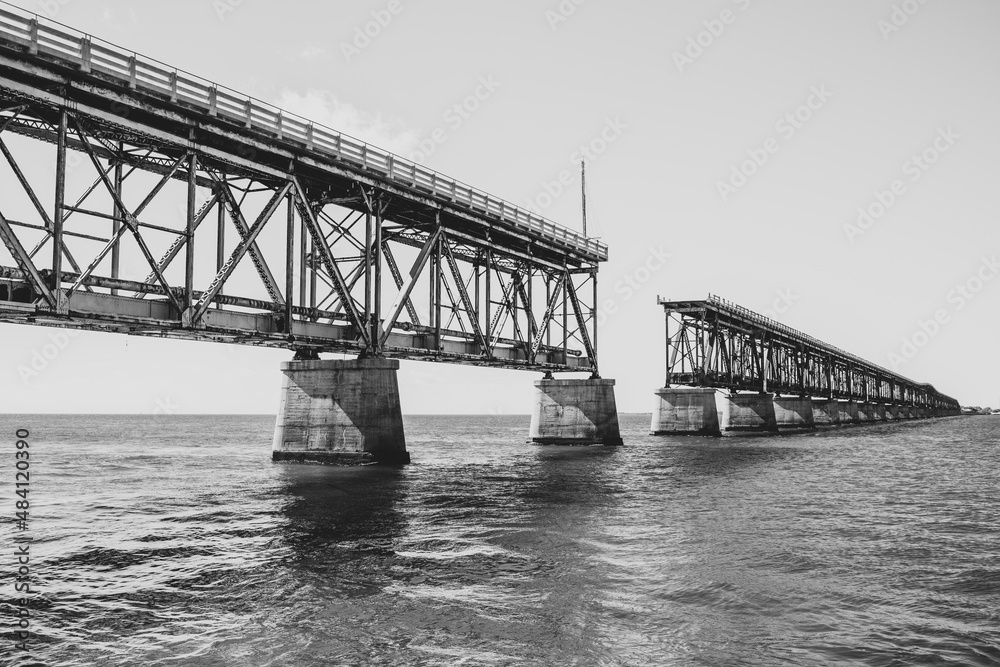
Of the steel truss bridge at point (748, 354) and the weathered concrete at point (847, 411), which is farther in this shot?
the weathered concrete at point (847, 411)

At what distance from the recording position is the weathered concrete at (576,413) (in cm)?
5247

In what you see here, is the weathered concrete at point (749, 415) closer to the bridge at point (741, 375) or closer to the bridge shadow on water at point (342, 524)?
the bridge at point (741, 375)

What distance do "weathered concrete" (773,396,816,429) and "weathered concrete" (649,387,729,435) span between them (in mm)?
42104

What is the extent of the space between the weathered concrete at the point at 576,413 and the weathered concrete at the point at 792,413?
2599 inches

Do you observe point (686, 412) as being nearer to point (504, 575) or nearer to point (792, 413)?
point (792, 413)

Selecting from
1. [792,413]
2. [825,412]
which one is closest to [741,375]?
[792,413]

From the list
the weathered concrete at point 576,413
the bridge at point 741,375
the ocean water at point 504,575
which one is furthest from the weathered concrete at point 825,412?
the ocean water at point 504,575

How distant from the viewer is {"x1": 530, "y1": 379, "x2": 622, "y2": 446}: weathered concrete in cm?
5247

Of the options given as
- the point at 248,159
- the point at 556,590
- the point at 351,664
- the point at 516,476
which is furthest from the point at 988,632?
the point at 248,159

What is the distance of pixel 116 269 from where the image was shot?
952 inches

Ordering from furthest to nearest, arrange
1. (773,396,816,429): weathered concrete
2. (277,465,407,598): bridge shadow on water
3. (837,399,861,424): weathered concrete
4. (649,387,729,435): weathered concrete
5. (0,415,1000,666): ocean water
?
(837,399,861,424): weathered concrete, (773,396,816,429): weathered concrete, (649,387,729,435): weathered concrete, (277,465,407,598): bridge shadow on water, (0,415,1000,666): ocean water

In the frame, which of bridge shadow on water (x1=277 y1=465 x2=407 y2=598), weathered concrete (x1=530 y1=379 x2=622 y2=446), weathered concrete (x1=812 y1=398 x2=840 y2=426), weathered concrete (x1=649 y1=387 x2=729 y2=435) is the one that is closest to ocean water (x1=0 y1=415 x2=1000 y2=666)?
bridge shadow on water (x1=277 y1=465 x2=407 y2=598)

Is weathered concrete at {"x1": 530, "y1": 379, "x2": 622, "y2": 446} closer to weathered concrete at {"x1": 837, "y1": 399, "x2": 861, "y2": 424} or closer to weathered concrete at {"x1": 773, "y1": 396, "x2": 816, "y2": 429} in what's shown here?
weathered concrete at {"x1": 773, "y1": 396, "x2": 816, "y2": 429}

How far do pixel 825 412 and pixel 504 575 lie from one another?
445 ft
